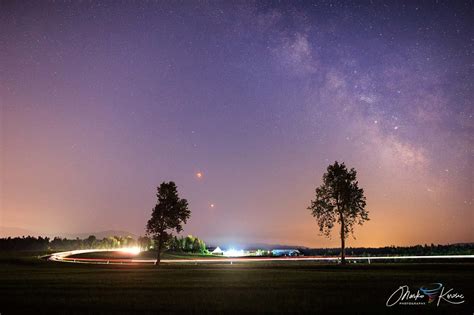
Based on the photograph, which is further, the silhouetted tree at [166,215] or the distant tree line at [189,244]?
the distant tree line at [189,244]

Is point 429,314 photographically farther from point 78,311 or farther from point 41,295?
point 41,295

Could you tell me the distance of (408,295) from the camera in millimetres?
18766

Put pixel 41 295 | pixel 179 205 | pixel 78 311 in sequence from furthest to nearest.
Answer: pixel 179 205
pixel 41 295
pixel 78 311

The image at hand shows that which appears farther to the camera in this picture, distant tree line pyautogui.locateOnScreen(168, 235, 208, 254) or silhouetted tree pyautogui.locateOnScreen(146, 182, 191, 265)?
distant tree line pyautogui.locateOnScreen(168, 235, 208, 254)

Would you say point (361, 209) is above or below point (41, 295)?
above

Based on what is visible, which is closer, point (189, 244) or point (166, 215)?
point (166, 215)

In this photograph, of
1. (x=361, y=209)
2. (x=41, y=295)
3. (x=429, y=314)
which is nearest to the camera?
(x=429, y=314)

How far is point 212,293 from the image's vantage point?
21.0m

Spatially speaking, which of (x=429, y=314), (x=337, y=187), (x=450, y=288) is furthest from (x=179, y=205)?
(x=429, y=314)

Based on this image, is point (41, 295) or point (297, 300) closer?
point (297, 300)

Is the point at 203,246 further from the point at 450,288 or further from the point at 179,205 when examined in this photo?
the point at 450,288

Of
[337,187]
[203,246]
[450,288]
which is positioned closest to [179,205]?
[337,187]

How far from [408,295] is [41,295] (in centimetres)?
1840

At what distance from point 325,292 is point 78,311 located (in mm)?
12211
